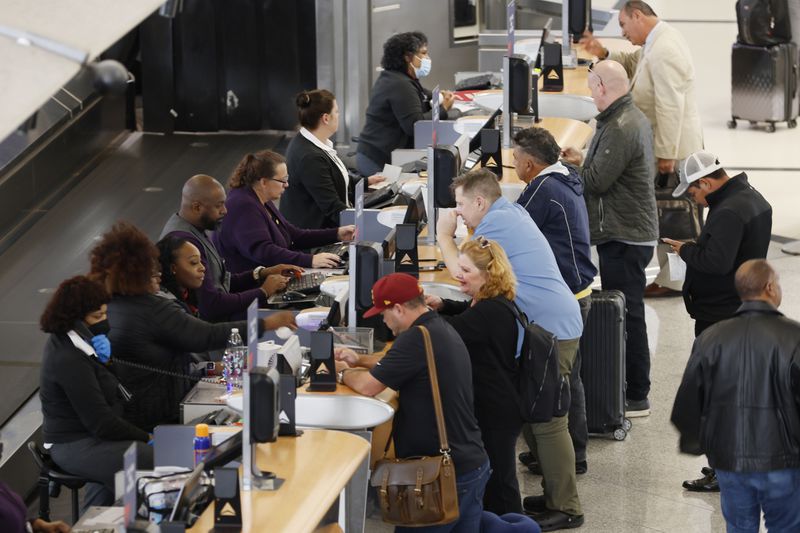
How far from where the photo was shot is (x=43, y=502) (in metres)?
5.48

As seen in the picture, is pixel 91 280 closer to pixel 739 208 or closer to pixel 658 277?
pixel 739 208

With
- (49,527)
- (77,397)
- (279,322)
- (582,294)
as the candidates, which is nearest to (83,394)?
(77,397)

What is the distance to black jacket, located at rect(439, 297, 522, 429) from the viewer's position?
5.18 metres

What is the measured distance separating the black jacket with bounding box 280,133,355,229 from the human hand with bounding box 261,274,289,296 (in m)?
1.17

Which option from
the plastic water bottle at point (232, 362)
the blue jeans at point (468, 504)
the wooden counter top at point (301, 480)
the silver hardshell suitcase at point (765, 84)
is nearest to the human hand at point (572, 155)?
the plastic water bottle at point (232, 362)

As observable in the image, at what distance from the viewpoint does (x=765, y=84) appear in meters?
13.5

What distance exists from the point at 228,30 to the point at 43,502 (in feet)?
24.6

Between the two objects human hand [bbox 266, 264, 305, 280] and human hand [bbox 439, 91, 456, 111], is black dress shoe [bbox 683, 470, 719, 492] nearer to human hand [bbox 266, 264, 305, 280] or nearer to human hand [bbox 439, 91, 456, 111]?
human hand [bbox 266, 264, 305, 280]

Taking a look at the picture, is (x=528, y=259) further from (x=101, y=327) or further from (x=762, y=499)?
(x=101, y=327)

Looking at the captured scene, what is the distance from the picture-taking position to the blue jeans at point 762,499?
5082mm

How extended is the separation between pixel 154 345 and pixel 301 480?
4.73 ft

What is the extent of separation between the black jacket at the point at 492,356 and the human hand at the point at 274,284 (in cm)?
152

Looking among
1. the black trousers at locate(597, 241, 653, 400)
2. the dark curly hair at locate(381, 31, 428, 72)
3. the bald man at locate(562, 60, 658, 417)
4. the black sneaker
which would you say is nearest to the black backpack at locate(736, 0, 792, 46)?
the dark curly hair at locate(381, 31, 428, 72)

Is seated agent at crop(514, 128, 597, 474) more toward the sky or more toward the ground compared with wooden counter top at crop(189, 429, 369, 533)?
more toward the sky
